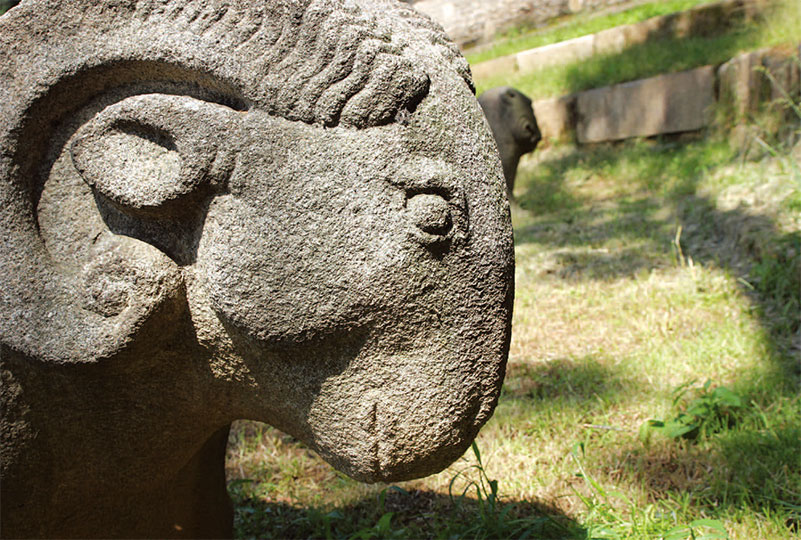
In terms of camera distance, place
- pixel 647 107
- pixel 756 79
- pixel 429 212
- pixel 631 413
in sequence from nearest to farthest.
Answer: pixel 429 212, pixel 631 413, pixel 756 79, pixel 647 107

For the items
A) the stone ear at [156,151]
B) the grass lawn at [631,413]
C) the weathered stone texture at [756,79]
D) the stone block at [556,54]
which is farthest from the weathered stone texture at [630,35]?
the stone ear at [156,151]

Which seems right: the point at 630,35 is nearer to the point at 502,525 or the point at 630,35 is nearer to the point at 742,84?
the point at 742,84

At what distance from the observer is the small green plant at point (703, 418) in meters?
1.83

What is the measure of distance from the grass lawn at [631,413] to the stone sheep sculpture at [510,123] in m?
0.84

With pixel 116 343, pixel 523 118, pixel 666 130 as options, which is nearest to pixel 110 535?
pixel 116 343

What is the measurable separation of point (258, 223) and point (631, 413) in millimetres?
1486

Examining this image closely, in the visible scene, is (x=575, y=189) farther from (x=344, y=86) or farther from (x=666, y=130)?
(x=344, y=86)

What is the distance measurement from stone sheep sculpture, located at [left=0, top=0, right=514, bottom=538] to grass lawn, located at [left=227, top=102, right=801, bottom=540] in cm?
68

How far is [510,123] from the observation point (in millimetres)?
4105

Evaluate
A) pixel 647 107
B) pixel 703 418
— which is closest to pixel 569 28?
pixel 647 107

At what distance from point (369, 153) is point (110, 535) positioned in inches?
29.0

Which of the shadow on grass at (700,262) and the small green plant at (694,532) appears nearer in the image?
the small green plant at (694,532)

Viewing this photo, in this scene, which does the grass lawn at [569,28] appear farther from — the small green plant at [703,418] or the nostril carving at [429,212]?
the nostril carving at [429,212]

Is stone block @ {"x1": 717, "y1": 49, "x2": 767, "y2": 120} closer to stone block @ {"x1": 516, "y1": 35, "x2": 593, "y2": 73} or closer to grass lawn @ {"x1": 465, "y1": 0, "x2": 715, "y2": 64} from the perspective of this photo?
grass lawn @ {"x1": 465, "y1": 0, "x2": 715, "y2": 64}
